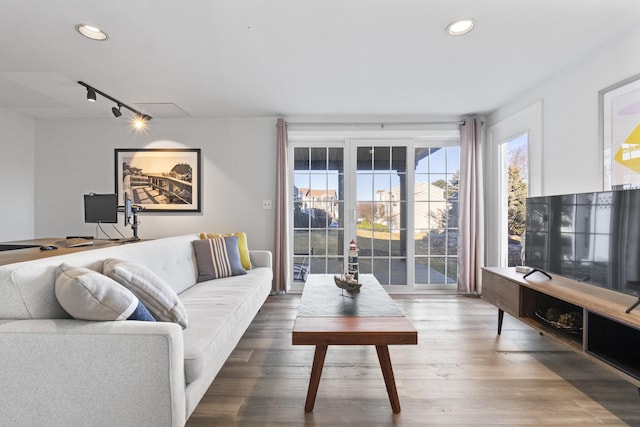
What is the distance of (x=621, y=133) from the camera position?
84.7 inches

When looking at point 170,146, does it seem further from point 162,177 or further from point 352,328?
point 352,328

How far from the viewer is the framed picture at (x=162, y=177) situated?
13.2ft

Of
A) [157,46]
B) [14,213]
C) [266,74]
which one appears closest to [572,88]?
[266,74]

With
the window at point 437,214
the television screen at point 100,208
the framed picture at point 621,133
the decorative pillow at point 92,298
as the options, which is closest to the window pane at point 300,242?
the window at point 437,214

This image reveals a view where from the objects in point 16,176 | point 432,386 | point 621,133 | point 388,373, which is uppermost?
point 621,133

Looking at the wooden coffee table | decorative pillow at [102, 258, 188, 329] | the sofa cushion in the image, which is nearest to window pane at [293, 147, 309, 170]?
the sofa cushion

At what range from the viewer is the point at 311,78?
113 inches

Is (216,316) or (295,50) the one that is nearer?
(216,316)

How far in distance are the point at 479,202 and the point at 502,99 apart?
1.24 m

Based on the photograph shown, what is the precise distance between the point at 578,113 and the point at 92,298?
11.6 feet

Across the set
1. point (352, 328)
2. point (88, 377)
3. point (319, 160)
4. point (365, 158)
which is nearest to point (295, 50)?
point (319, 160)

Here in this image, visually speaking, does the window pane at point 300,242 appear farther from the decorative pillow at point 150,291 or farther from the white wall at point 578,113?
the white wall at point 578,113

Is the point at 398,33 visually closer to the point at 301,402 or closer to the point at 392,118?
the point at 392,118

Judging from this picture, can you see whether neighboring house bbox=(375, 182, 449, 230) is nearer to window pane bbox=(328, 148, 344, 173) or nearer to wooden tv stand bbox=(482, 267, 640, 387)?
window pane bbox=(328, 148, 344, 173)
